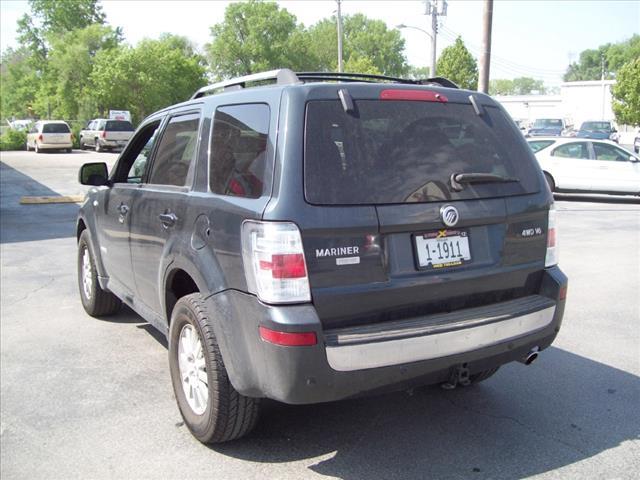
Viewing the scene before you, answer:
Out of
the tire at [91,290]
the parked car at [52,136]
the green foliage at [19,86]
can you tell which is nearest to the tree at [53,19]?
the green foliage at [19,86]

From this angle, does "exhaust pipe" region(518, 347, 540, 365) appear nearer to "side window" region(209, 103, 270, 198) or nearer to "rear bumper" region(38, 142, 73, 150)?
"side window" region(209, 103, 270, 198)

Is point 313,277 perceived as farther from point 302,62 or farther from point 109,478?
point 302,62

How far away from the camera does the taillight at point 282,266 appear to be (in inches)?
111

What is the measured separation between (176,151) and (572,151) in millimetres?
13983

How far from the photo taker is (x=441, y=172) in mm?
3215

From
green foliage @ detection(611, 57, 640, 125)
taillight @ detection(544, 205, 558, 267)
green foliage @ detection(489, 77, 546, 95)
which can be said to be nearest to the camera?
taillight @ detection(544, 205, 558, 267)

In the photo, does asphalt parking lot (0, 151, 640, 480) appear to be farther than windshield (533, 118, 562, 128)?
No

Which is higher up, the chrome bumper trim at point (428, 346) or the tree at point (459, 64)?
the tree at point (459, 64)

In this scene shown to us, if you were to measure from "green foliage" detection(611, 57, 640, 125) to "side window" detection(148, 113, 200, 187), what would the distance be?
40.2 metres

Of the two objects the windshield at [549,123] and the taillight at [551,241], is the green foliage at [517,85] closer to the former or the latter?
the windshield at [549,123]

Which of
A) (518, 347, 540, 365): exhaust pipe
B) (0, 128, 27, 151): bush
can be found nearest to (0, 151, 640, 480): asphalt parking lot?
(518, 347, 540, 365): exhaust pipe

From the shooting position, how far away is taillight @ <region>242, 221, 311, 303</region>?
111 inches

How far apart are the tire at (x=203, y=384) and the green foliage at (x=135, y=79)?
44.1m

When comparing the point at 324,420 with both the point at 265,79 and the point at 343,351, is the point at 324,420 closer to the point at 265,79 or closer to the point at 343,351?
the point at 343,351
